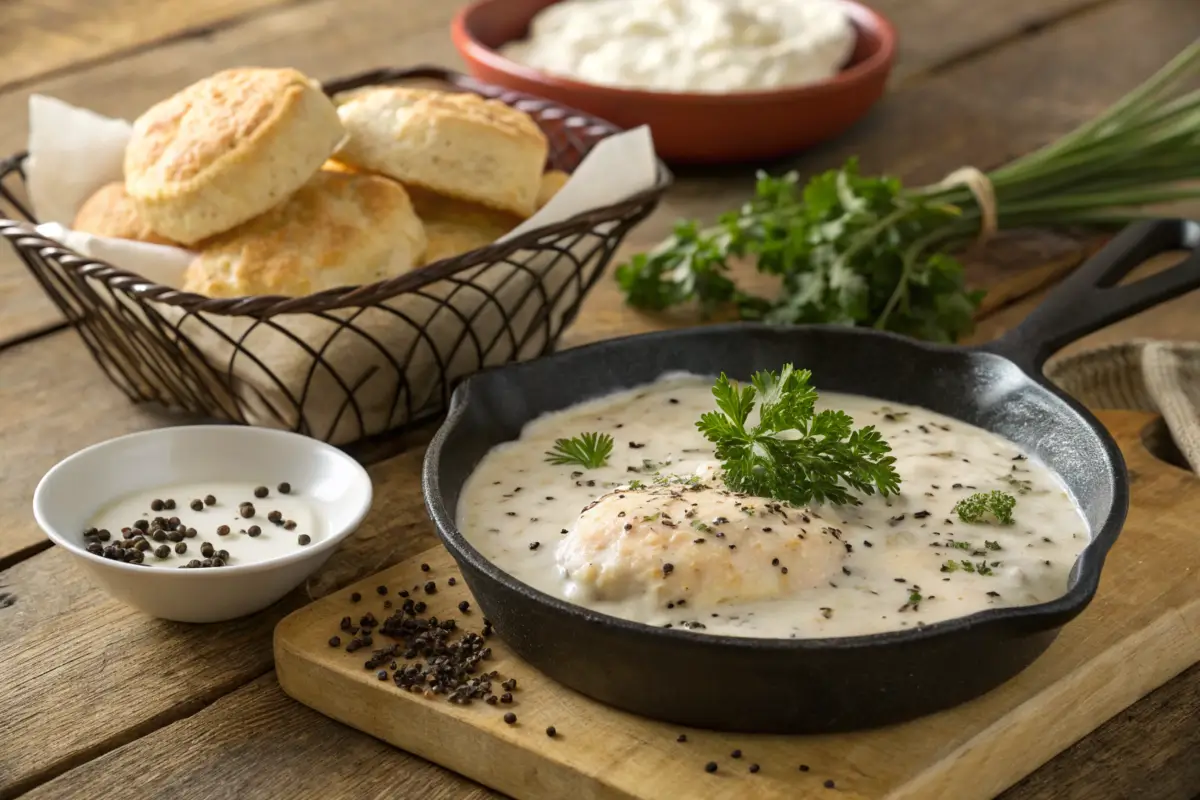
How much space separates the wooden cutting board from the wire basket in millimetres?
365

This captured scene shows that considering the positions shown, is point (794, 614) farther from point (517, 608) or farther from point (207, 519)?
point (207, 519)

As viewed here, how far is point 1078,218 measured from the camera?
113 inches

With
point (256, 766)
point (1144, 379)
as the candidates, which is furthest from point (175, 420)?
A: point (1144, 379)

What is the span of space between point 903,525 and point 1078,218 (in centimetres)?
137

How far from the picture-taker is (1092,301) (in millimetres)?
2082

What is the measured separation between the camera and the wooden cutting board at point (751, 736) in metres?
1.48

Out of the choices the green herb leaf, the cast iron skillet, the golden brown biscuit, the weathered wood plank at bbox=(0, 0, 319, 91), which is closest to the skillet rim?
the cast iron skillet

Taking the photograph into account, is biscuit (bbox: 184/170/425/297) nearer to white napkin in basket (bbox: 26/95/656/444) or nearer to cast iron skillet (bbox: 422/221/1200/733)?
white napkin in basket (bbox: 26/95/656/444)

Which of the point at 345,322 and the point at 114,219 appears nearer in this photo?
the point at 345,322

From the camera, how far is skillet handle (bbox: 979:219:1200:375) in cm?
203

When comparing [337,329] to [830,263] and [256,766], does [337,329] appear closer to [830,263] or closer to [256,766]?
[256,766]

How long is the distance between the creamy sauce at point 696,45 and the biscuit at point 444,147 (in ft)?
3.09

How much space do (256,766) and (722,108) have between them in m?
1.86

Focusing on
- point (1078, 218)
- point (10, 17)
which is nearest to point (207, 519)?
point (1078, 218)
